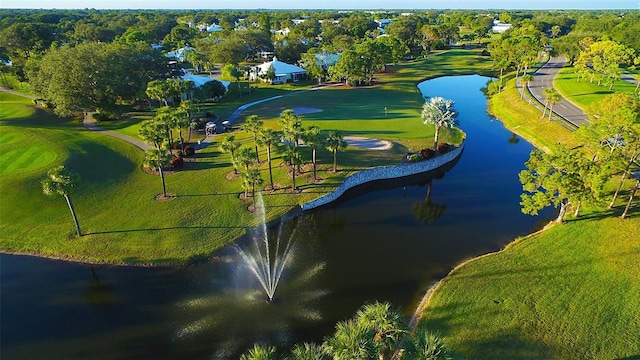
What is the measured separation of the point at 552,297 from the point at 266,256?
22.9 metres

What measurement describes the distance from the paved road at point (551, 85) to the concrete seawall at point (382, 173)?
1906 centimetres

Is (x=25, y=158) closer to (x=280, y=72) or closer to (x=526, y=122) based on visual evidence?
(x=280, y=72)

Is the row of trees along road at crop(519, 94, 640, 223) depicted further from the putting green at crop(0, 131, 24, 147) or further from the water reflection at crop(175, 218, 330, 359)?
the putting green at crop(0, 131, 24, 147)

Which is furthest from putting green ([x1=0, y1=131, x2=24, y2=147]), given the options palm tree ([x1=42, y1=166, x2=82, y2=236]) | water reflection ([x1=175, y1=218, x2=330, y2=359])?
water reflection ([x1=175, y1=218, x2=330, y2=359])

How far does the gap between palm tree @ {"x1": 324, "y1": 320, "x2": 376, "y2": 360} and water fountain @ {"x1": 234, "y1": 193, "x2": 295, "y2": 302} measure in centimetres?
1171

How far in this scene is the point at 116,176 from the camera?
47.1 meters

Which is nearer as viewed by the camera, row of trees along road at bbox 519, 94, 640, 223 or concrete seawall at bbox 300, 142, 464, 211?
row of trees along road at bbox 519, 94, 640, 223

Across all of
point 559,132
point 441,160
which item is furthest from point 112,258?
point 559,132

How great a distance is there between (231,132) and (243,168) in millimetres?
22781

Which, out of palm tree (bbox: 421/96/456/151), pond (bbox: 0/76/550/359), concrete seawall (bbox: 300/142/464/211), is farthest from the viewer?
palm tree (bbox: 421/96/456/151)

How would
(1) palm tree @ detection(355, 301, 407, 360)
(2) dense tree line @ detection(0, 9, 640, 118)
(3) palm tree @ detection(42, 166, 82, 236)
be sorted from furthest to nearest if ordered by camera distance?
(2) dense tree line @ detection(0, 9, 640, 118)
(3) palm tree @ detection(42, 166, 82, 236)
(1) palm tree @ detection(355, 301, 407, 360)

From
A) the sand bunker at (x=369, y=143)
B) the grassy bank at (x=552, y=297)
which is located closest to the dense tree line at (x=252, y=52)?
the sand bunker at (x=369, y=143)

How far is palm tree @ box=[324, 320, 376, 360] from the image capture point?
692 inches

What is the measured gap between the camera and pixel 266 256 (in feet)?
114
